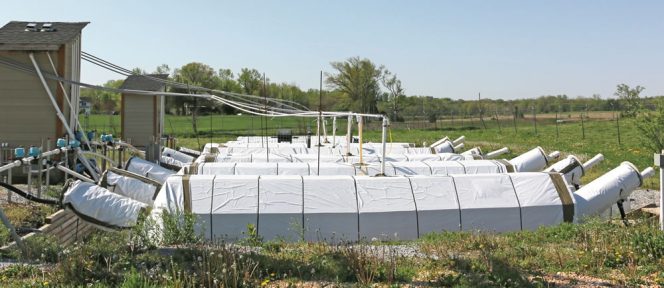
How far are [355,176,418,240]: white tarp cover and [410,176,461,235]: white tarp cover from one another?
0.47 ft

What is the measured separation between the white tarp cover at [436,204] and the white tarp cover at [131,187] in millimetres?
5454

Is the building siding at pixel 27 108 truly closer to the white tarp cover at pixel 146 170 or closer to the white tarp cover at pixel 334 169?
the white tarp cover at pixel 146 170

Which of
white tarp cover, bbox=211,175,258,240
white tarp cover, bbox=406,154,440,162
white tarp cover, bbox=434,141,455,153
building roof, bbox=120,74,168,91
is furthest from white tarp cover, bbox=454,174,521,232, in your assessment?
building roof, bbox=120,74,168,91

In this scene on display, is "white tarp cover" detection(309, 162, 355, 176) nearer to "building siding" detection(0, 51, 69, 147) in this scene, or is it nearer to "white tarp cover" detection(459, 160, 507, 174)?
"white tarp cover" detection(459, 160, 507, 174)

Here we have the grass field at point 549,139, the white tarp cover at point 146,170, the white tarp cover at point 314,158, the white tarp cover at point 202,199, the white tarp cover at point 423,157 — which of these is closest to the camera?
the white tarp cover at point 202,199

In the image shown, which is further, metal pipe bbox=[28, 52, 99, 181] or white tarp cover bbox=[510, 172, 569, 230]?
metal pipe bbox=[28, 52, 99, 181]

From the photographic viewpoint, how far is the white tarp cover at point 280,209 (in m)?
11.6

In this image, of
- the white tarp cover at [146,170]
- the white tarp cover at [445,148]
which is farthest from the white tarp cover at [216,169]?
the white tarp cover at [445,148]

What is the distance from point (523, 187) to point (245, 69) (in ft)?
227

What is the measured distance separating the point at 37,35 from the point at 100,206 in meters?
9.23

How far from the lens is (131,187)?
13.7 m

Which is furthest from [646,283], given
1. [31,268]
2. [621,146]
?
[621,146]

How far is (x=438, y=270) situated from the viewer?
23.8 feet

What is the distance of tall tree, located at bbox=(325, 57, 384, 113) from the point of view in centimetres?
7344
